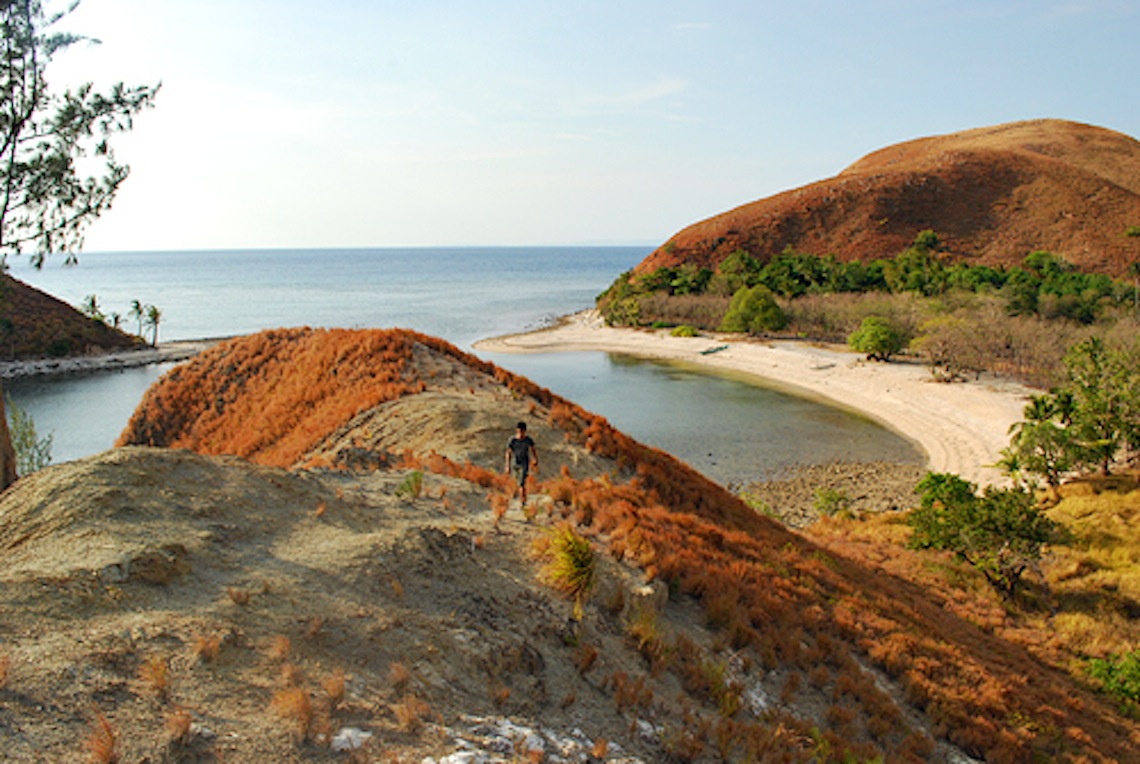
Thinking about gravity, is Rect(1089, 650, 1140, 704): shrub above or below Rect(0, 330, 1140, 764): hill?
below

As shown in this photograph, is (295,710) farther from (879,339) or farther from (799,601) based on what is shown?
(879,339)

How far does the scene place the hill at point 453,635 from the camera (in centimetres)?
578

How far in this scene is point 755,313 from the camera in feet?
255

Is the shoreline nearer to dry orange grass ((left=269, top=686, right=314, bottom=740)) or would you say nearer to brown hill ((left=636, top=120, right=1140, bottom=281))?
brown hill ((left=636, top=120, right=1140, bottom=281))

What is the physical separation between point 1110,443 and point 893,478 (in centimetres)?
1001

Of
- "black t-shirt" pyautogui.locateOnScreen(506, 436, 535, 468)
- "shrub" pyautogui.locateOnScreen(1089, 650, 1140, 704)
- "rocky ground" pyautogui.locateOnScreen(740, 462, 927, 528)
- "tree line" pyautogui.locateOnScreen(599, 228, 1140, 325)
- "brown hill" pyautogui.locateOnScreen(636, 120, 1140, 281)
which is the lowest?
"rocky ground" pyautogui.locateOnScreen(740, 462, 927, 528)

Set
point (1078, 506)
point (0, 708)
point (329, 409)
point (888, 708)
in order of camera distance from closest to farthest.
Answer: point (0, 708) → point (888, 708) → point (329, 409) → point (1078, 506)

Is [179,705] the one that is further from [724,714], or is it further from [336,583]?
[724,714]

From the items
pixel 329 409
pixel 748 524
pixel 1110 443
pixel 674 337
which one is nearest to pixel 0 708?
pixel 748 524

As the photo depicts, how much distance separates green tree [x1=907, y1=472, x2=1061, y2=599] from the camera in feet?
56.5

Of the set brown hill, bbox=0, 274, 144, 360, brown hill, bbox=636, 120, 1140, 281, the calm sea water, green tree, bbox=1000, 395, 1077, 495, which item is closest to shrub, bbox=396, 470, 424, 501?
green tree, bbox=1000, 395, 1077, 495

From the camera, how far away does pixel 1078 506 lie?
23.2 metres

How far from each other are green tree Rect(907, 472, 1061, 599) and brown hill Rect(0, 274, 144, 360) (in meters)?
82.0

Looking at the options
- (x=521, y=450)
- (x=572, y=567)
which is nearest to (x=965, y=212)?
(x=521, y=450)
